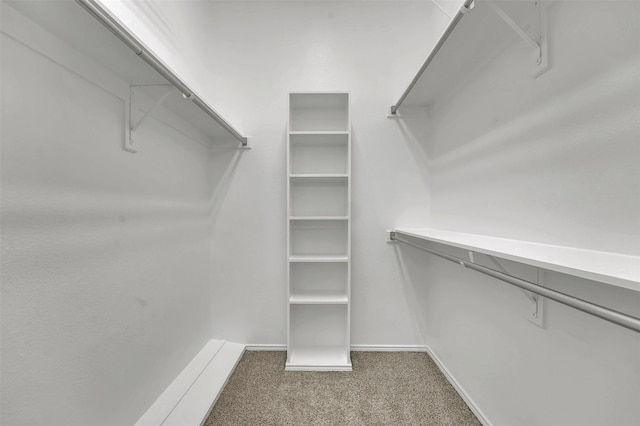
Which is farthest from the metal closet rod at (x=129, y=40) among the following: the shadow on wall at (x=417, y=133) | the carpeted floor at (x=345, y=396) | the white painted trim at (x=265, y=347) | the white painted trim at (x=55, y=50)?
the white painted trim at (x=265, y=347)

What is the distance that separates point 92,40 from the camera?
87 cm

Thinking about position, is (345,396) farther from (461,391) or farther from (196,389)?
(196,389)

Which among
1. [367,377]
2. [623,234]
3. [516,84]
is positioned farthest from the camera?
[367,377]

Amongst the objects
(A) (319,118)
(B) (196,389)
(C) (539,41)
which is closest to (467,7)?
(C) (539,41)

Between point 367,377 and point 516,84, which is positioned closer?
point 516,84

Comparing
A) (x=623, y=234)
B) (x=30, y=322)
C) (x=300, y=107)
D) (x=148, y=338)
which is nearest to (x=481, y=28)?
(x=623, y=234)

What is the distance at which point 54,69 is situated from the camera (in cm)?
85

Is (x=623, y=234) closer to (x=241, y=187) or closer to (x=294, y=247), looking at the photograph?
(x=294, y=247)

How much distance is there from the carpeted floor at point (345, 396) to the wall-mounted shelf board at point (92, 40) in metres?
1.74

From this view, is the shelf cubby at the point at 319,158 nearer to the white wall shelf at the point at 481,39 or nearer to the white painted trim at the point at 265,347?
the white wall shelf at the point at 481,39

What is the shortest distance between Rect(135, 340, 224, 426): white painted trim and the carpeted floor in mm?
205

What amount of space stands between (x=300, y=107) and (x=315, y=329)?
69.7 inches

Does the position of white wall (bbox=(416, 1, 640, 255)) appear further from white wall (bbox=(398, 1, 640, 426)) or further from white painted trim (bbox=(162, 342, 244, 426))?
white painted trim (bbox=(162, 342, 244, 426))

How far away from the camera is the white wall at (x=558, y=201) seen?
2.34 ft
